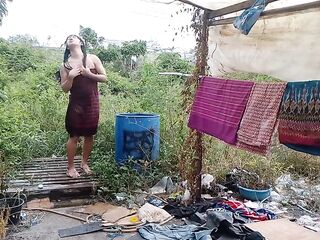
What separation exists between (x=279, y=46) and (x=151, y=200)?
2.20 meters

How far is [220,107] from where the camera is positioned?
119 inches

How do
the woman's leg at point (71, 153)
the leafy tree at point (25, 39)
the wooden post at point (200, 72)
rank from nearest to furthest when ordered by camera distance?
the wooden post at point (200, 72)
the woman's leg at point (71, 153)
the leafy tree at point (25, 39)

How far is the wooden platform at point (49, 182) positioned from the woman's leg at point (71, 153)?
67 millimetres

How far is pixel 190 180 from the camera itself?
12.1 feet

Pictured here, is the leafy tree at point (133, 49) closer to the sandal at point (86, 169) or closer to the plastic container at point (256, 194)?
the sandal at point (86, 169)

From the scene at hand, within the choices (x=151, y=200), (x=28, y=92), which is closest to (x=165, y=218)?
(x=151, y=200)

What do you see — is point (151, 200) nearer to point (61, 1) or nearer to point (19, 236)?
point (19, 236)

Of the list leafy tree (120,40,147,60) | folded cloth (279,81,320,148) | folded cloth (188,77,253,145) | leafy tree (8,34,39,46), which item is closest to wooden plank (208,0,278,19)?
folded cloth (188,77,253,145)

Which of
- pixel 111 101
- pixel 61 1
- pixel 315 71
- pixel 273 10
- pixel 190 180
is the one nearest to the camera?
pixel 315 71

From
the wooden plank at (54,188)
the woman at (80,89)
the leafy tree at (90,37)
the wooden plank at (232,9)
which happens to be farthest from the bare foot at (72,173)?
the leafy tree at (90,37)

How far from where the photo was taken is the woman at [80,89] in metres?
3.95

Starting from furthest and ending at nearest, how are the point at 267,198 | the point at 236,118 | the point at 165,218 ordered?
1. the point at 267,198
2. the point at 165,218
3. the point at 236,118

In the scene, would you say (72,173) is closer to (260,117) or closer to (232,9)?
(260,117)

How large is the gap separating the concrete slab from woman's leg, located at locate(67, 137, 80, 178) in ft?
2.65
